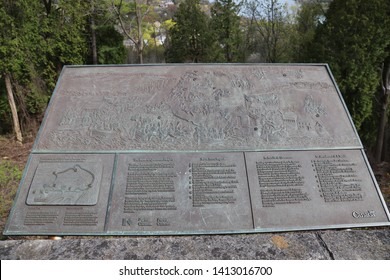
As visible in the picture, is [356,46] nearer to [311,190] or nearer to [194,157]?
[311,190]

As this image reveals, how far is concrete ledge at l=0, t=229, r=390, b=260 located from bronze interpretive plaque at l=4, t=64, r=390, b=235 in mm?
99

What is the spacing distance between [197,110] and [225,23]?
23.0ft

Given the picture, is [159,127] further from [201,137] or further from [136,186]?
[136,186]

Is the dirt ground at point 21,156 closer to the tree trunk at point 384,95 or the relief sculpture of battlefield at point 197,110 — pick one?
the tree trunk at point 384,95

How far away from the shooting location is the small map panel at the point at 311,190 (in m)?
2.85

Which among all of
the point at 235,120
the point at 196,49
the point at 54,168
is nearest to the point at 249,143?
the point at 235,120

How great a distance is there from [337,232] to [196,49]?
25.0ft

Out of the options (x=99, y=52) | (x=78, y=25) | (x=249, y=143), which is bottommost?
(x=99, y=52)

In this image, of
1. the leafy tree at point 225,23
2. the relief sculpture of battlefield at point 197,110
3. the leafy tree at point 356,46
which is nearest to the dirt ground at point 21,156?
the leafy tree at point 356,46

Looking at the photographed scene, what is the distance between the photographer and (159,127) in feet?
11.2

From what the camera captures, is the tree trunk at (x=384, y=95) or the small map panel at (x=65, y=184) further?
the tree trunk at (x=384, y=95)

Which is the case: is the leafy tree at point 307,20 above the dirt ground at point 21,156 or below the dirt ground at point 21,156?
above

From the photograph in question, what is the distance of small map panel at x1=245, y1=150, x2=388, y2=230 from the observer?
2850 mm

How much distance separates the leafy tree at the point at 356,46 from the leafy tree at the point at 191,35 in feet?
10.5
